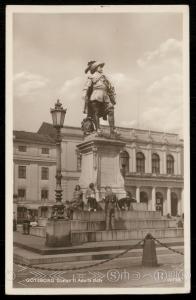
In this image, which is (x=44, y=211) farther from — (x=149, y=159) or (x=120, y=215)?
(x=149, y=159)

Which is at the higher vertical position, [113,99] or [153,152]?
[113,99]

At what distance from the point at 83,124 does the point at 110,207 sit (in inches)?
58.9

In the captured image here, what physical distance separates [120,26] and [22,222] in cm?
356

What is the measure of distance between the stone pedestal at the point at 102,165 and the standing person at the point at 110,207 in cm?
32

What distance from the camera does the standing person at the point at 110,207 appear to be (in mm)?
10055

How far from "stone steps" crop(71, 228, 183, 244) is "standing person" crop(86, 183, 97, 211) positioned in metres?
0.64

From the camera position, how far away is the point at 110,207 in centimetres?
1016

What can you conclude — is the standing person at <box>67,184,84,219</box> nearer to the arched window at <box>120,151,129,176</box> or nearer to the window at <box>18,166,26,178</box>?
the window at <box>18,166,26,178</box>

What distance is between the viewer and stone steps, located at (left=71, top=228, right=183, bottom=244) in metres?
9.61

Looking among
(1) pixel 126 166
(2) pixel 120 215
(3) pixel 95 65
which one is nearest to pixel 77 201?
(2) pixel 120 215

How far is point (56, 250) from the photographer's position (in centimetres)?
926

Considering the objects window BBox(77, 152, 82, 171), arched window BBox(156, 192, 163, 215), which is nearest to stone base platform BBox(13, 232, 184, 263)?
arched window BBox(156, 192, 163, 215)
